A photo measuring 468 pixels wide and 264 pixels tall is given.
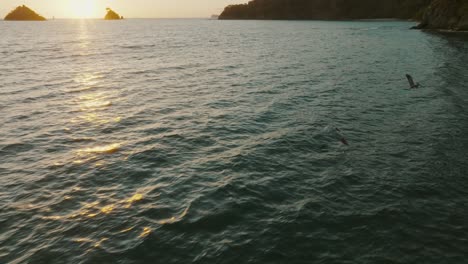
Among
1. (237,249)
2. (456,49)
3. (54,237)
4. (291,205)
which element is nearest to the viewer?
(237,249)

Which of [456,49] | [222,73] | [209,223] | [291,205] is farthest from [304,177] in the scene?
[456,49]

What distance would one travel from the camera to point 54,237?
15.3m

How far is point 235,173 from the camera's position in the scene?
21.3 meters

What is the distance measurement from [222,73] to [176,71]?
791 cm

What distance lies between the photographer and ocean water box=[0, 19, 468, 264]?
14.7 meters

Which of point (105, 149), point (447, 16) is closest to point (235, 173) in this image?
point (105, 149)

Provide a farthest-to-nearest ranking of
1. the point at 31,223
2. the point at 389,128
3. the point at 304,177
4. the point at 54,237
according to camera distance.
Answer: the point at 389,128
the point at 304,177
the point at 31,223
the point at 54,237

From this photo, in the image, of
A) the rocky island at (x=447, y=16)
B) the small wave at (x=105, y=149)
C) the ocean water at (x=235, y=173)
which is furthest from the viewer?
the rocky island at (x=447, y=16)

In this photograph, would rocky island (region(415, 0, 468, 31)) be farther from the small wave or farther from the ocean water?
the small wave

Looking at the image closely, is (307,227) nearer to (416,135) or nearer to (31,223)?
(31,223)

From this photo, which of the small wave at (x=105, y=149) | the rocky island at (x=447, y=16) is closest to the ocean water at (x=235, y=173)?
the small wave at (x=105, y=149)

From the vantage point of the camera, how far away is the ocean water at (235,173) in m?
14.7

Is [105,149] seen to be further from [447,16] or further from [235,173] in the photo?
[447,16]

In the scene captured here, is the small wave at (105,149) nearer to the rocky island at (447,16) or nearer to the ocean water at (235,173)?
the ocean water at (235,173)
